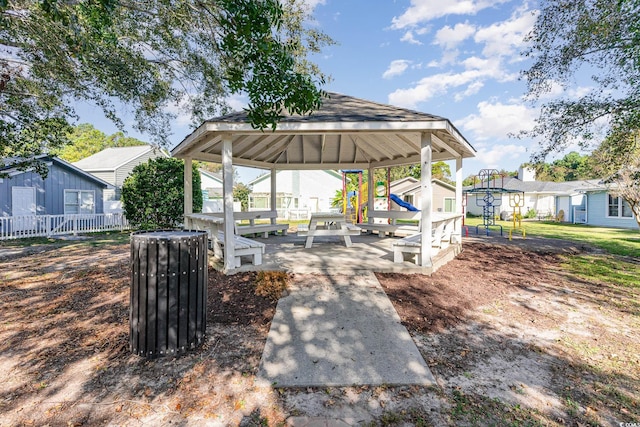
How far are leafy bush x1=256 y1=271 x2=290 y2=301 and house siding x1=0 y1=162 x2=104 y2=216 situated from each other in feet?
50.1

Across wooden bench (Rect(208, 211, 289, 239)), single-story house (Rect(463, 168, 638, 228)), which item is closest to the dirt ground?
wooden bench (Rect(208, 211, 289, 239))

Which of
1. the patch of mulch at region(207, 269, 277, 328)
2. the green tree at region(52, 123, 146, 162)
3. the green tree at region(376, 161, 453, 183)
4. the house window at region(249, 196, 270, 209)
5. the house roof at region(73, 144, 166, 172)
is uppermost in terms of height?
the green tree at region(52, 123, 146, 162)

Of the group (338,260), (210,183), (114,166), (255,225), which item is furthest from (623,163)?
(210,183)

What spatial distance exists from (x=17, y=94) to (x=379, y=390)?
38.3 feet

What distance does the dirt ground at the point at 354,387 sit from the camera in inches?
96.0

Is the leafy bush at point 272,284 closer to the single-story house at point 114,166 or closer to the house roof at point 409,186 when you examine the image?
the single-story house at point 114,166

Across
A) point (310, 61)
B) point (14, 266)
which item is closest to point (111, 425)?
point (14, 266)

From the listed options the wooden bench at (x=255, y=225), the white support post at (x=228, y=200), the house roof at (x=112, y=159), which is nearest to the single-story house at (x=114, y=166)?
the house roof at (x=112, y=159)

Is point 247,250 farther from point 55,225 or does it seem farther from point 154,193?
point 55,225

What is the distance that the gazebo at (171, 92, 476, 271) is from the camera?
17.2ft

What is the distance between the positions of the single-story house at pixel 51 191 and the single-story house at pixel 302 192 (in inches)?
554

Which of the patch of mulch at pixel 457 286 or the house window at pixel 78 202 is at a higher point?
the house window at pixel 78 202

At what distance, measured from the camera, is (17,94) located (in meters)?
8.53

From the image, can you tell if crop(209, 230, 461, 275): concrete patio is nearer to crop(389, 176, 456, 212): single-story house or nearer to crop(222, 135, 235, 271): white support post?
crop(222, 135, 235, 271): white support post
